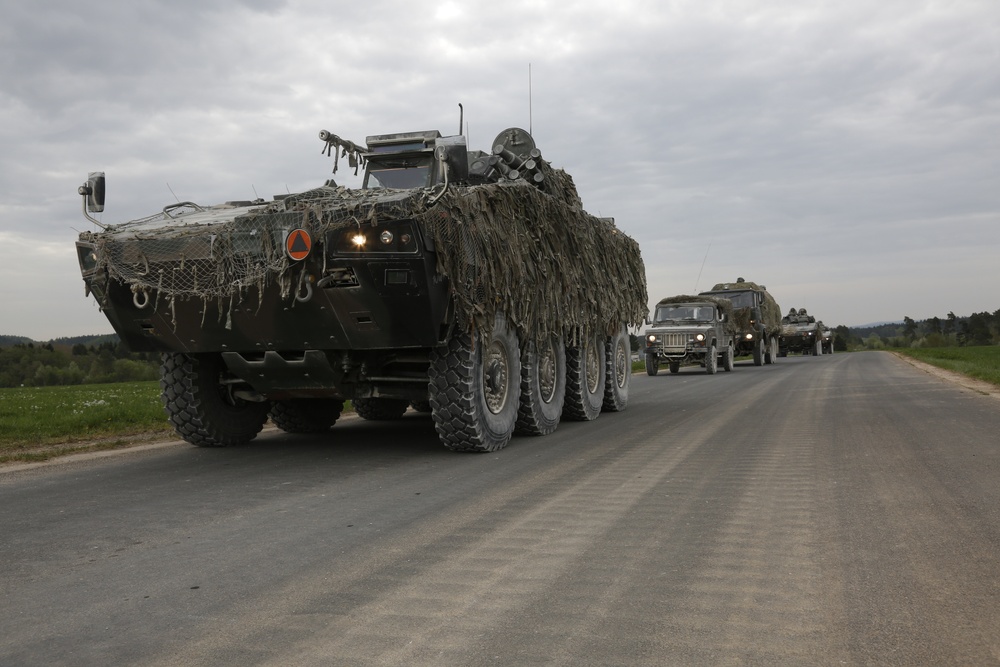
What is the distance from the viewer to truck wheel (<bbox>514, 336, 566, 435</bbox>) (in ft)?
30.7

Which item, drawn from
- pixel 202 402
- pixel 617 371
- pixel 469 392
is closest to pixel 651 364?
pixel 617 371

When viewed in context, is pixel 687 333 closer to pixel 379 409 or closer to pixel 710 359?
pixel 710 359

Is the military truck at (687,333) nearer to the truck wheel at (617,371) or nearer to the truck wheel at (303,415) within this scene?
the truck wheel at (617,371)

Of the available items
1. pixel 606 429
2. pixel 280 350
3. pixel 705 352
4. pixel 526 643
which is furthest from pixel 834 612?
pixel 705 352

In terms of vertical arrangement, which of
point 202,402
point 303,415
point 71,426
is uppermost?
point 202,402

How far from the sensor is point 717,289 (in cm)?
3334

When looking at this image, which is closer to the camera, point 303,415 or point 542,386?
point 542,386

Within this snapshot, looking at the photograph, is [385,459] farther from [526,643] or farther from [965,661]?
[965,661]

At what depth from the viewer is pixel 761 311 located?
33156mm

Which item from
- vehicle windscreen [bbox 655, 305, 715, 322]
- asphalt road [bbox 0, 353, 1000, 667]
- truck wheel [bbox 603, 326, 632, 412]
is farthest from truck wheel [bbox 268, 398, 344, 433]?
vehicle windscreen [bbox 655, 305, 715, 322]

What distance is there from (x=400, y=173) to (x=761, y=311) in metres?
25.8

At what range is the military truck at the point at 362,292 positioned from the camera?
729 cm

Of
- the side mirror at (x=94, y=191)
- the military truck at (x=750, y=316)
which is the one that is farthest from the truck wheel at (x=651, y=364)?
the side mirror at (x=94, y=191)

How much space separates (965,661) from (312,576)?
262 centimetres
